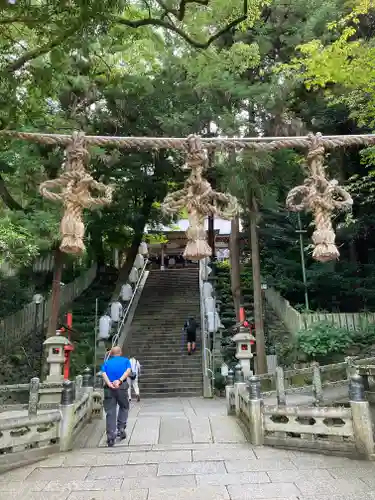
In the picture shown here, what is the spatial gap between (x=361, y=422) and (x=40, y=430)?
4.82 m

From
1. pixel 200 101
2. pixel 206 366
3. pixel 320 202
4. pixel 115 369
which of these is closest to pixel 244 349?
pixel 206 366

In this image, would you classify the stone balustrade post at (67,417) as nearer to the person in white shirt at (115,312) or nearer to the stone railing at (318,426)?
the stone railing at (318,426)

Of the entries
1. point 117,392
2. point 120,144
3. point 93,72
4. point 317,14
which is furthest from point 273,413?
point 317,14

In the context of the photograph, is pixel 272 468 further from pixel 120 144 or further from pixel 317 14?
pixel 317 14

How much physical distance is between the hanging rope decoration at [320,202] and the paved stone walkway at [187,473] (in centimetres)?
270

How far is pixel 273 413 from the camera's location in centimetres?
615

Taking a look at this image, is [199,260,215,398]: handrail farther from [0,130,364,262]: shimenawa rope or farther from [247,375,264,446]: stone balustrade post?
[0,130,364,262]: shimenawa rope

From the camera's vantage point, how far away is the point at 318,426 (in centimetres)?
570

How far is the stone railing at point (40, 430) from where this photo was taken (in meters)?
5.28

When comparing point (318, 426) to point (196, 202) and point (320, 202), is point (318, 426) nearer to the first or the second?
point (320, 202)

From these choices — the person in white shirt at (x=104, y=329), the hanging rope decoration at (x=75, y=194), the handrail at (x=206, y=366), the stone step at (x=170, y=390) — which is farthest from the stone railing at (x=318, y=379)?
the person in white shirt at (x=104, y=329)

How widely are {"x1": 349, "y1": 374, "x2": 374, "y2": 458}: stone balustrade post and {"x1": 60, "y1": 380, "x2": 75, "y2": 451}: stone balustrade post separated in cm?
432

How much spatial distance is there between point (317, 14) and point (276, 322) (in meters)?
11.6

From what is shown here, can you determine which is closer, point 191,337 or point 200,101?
point 200,101
